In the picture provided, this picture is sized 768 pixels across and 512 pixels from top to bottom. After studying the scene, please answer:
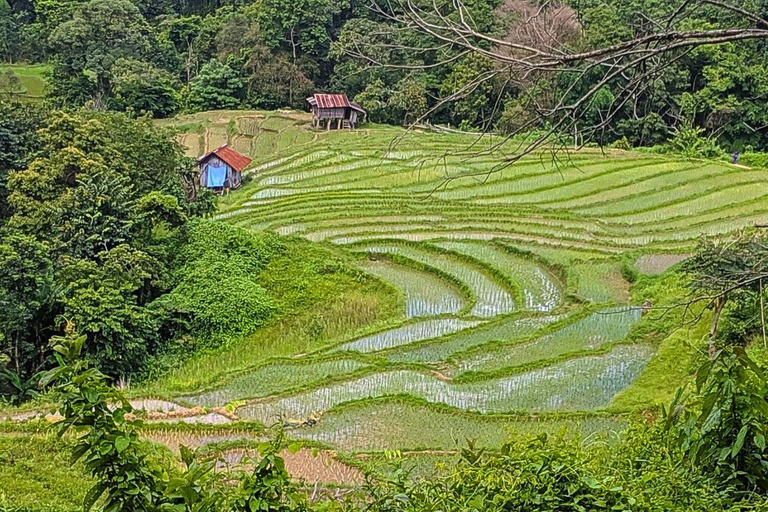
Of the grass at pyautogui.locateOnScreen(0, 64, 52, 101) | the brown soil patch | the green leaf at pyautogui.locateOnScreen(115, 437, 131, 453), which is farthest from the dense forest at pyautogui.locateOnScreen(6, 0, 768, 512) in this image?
the grass at pyautogui.locateOnScreen(0, 64, 52, 101)

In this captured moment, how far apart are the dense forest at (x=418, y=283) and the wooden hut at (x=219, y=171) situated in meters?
0.92

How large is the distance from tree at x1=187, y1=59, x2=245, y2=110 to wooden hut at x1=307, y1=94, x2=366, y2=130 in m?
5.92

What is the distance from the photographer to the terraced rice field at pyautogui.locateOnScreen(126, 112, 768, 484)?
8203mm

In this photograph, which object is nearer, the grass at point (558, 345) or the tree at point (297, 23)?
the grass at point (558, 345)

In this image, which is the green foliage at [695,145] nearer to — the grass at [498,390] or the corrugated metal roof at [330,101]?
the corrugated metal roof at [330,101]

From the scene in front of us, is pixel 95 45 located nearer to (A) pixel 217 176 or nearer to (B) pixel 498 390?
(A) pixel 217 176

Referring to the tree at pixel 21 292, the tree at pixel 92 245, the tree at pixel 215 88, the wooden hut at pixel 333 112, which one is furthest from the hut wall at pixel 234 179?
the tree at pixel 215 88

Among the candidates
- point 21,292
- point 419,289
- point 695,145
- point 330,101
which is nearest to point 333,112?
point 330,101

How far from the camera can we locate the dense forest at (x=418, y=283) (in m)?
2.63

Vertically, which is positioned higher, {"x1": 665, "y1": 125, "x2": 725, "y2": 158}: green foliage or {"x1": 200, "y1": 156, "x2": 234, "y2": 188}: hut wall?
{"x1": 665, "y1": 125, "x2": 725, "y2": 158}: green foliage

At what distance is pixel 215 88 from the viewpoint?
3441 centimetres

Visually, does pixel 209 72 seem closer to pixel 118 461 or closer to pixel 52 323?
pixel 52 323

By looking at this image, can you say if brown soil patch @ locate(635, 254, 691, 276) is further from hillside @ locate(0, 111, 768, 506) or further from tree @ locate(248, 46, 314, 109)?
tree @ locate(248, 46, 314, 109)

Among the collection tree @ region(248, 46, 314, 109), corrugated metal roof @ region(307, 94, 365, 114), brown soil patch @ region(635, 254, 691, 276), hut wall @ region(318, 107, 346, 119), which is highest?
tree @ region(248, 46, 314, 109)
